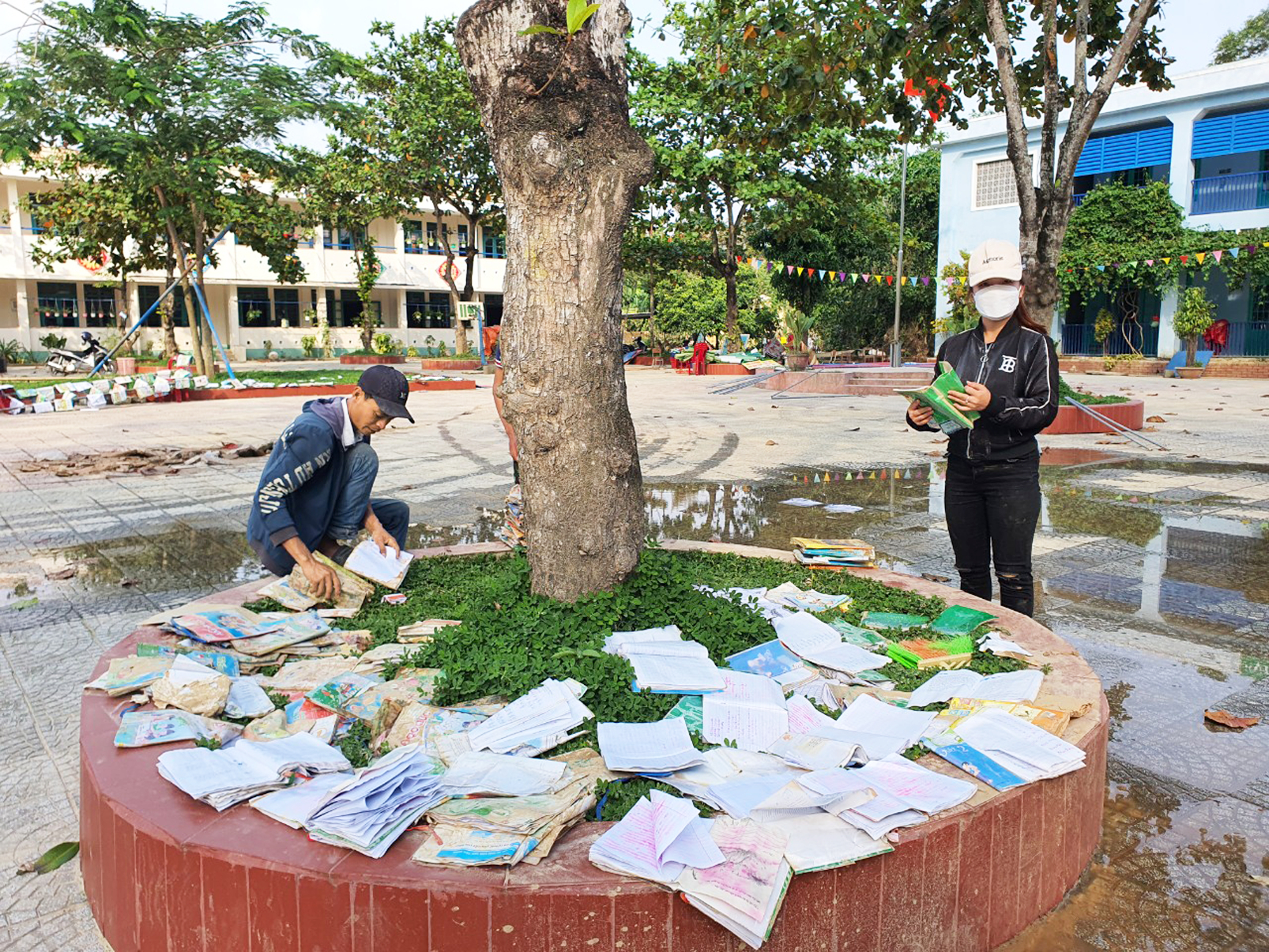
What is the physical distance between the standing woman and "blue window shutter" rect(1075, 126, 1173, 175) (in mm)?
25939

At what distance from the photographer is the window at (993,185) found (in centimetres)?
2816

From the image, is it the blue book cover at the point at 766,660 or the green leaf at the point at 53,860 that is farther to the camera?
the blue book cover at the point at 766,660

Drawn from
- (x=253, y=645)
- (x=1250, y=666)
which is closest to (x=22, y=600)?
(x=253, y=645)

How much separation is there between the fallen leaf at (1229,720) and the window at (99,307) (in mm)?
40054

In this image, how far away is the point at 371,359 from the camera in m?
31.5

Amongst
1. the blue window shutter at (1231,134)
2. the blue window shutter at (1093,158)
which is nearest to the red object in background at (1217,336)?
the blue window shutter at (1231,134)

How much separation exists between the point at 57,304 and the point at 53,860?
3894cm

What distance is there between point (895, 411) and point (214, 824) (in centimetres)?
1450

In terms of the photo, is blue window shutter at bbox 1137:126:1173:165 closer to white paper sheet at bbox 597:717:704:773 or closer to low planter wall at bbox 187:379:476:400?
low planter wall at bbox 187:379:476:400

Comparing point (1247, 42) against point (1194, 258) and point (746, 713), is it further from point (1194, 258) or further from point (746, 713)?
point (746, 713)

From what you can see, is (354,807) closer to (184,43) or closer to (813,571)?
(813,571)

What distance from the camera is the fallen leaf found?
3.31 meters

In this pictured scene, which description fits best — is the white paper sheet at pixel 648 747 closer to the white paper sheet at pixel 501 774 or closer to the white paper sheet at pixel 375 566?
the white paper sheet at pixel 501 774

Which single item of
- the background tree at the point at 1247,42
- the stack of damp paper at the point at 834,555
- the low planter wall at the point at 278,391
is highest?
the background tree at the point at 1247,42
